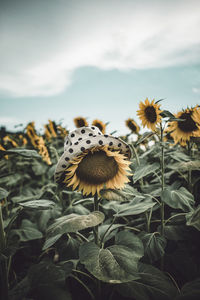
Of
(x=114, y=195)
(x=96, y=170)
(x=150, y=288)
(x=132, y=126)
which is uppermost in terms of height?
(x=132, y=126)

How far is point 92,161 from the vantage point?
959 millimetres

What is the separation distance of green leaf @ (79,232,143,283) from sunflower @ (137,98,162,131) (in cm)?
99

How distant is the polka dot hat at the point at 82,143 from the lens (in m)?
0.88

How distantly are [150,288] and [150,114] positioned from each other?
125cm

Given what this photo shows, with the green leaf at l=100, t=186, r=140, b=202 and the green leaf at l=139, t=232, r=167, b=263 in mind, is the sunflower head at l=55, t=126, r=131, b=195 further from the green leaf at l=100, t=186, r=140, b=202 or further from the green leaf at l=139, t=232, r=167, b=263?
the green leaf at l=139, t=232, r=167, b=263

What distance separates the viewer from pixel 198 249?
1.50 m

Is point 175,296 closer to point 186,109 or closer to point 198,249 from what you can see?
point 198,249

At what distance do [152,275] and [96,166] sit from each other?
60 centimetres

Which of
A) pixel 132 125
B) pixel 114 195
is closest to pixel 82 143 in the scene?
pixel 114 195

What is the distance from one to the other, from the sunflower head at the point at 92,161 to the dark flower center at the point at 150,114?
71cm

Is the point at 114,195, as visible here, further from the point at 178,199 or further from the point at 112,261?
the point at 178,199

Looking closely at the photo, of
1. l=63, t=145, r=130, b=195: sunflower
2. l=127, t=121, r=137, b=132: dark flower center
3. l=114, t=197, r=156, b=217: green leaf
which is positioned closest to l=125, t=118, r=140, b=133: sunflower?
l=127, t=121, r=137, b=132: dark flower center

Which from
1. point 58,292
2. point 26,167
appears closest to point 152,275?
point 58,292

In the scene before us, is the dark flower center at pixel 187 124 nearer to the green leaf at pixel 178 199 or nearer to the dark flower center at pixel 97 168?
the green leaf at pixel 178 199
